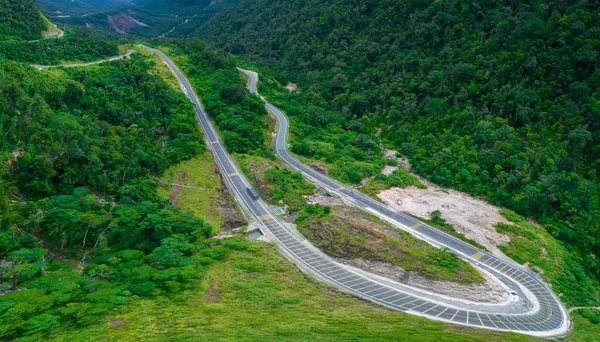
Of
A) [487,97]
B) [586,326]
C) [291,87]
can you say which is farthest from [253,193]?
[291,87]

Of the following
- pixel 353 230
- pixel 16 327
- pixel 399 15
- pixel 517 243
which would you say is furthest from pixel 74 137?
pixel 399 15

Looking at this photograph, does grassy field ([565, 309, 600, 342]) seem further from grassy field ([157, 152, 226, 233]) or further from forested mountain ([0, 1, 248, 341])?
grassy field ([157, 152, 226, 233])

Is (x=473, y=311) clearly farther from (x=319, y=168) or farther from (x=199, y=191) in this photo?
(x=199, y=191)

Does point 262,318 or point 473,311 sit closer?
point 262,318

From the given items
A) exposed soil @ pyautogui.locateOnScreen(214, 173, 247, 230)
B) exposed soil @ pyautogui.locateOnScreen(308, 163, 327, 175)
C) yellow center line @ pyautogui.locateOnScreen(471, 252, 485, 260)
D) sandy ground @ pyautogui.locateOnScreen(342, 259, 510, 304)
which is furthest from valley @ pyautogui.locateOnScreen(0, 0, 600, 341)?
exposed soil @ pyautogui.locateOnScreen(308, 163, 327, 175)

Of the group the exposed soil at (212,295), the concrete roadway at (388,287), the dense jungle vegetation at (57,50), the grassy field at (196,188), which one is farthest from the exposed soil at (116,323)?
the dense jungle vegetation at (57,50)

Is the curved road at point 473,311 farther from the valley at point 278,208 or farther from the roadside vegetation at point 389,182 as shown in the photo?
the roadside vegetation at point 389,182
